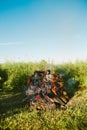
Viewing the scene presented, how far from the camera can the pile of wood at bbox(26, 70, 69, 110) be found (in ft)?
36.9

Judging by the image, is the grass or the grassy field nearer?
the grass

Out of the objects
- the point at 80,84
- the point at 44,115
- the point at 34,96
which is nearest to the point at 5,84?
the point at 80,84

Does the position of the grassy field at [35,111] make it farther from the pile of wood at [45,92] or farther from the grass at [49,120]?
the pile of wood at [45,92]

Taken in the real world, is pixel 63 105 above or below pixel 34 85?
below

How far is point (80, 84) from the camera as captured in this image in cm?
1548

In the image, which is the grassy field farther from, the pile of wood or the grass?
the pile of wood

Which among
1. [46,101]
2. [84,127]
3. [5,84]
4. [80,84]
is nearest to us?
[84,127]

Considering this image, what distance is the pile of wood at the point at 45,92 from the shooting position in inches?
443

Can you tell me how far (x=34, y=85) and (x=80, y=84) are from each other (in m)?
3.86

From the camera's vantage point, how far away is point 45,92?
1209 centimetres

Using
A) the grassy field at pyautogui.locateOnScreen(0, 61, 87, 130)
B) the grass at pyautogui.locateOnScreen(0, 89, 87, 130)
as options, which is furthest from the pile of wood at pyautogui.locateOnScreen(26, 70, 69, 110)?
the grass at pyautogui.locateOnScreen(0, 89, 87, 130)

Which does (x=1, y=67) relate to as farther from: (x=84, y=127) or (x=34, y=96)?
(x=84, y=127)

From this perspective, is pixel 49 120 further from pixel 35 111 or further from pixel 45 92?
pixel 45 92

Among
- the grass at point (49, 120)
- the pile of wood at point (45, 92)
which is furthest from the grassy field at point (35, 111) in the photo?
the pile of wood at point (45, 92)
